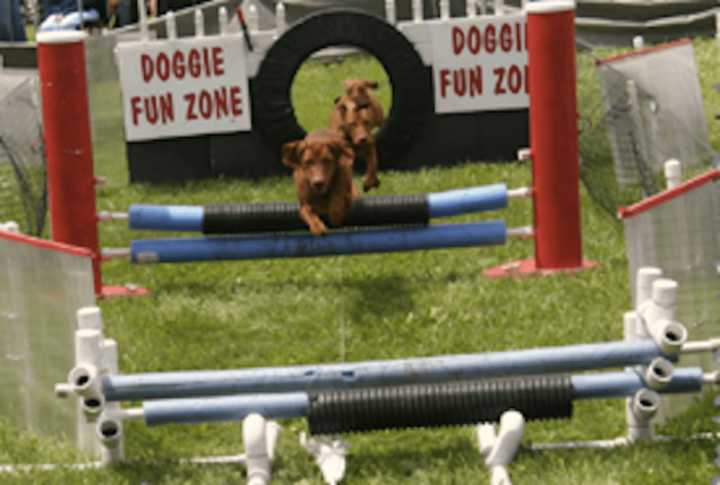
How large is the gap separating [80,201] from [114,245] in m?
1.26

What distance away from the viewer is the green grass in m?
4.68

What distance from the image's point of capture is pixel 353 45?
9.55 m

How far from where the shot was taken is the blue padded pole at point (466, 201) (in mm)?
7270

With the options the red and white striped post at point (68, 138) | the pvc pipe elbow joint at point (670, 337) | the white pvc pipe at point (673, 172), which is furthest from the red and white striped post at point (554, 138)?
the pvc pipe elbow joint at point (670, 337)

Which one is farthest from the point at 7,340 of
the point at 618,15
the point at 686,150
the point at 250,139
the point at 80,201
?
the point at 618,15

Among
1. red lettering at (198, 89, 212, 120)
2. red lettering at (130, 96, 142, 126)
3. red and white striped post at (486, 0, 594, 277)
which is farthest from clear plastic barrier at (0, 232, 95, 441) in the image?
red lettering at (198, 89, 212, 120)

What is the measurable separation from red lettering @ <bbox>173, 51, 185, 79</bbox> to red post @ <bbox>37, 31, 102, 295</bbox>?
7.89ft

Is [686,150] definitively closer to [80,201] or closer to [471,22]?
[471,22]

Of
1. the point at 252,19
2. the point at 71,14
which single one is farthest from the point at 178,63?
the point at 71,14

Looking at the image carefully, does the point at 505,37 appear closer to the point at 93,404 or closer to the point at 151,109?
the point at 151,109

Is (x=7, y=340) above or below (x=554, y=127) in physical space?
below

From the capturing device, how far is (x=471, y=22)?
1005 cm

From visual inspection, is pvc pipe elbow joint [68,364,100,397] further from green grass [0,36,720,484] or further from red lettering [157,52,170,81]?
red lettering [157,52,170,81]

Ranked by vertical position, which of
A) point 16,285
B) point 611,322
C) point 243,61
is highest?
point 243,61
